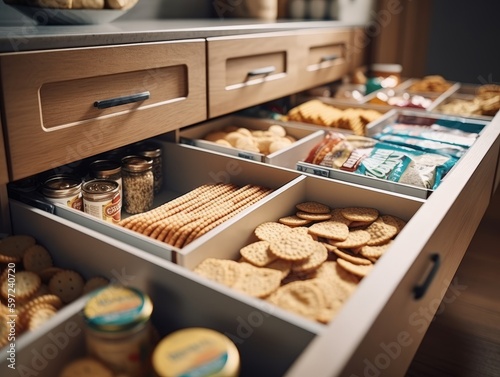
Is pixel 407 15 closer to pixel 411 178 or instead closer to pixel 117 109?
pixel 411 178

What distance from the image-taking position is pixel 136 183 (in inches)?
48.0

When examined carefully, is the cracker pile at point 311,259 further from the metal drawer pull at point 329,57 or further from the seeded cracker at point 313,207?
the metal drawer pull at point 329,57

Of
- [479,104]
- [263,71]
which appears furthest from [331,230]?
[479,104]

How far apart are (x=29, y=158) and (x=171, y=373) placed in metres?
0.55

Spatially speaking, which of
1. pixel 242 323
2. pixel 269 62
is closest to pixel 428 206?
pixel 242 323

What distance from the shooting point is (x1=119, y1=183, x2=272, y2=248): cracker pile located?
972mm

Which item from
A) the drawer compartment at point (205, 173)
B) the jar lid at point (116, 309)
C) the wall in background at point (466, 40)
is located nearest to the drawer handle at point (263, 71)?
the drawer compartment at point (205, 173)

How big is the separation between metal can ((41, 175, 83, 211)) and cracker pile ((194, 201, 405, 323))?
371 millimetres

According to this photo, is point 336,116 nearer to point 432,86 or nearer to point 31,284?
→ point 432,86

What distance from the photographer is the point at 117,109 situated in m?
1.09

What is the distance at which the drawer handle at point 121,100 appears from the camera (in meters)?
1.03

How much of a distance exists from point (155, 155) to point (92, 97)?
0.33m

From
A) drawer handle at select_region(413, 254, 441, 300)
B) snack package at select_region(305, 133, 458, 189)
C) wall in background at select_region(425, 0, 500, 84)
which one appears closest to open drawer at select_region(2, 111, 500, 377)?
drawer handle at select_region(413, 254, 441, 300)

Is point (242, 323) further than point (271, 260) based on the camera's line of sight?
No
